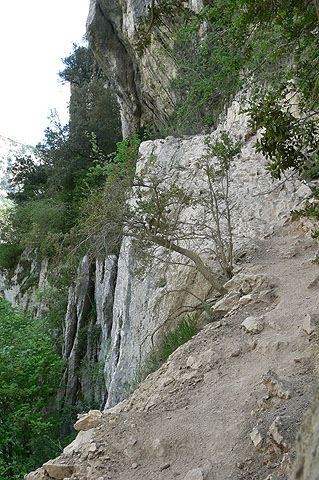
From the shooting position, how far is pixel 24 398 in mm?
11719

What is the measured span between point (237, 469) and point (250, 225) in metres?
6.07

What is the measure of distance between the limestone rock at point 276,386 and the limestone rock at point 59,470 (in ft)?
6.35

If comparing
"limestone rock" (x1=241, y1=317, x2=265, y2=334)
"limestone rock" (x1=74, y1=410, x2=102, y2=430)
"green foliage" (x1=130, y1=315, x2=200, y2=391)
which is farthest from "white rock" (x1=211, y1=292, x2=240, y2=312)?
"limestone rock" (x1=74, y1=410, x2=102, y2=430)

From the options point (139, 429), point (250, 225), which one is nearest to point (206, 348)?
point (139, 429)

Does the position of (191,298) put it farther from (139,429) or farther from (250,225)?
(139,429)

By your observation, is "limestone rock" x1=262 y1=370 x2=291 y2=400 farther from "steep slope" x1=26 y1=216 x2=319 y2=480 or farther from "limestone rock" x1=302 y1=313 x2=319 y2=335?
"limestone rock" x1=302 y1=313 x2=319 y2=335

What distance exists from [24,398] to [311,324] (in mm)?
10019

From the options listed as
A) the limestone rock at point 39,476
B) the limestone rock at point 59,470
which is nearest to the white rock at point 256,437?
the limestone rock at point 59,470

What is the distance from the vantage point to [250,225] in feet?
27.8

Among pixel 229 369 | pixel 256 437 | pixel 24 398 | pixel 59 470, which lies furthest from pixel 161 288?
pixel 24 398

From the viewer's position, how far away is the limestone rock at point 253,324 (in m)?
4.78

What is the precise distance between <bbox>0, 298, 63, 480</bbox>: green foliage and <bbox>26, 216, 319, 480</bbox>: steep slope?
21.3 ft

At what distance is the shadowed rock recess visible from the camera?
303 cm

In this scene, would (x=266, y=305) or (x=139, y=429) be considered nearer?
(x=139, y=429)
